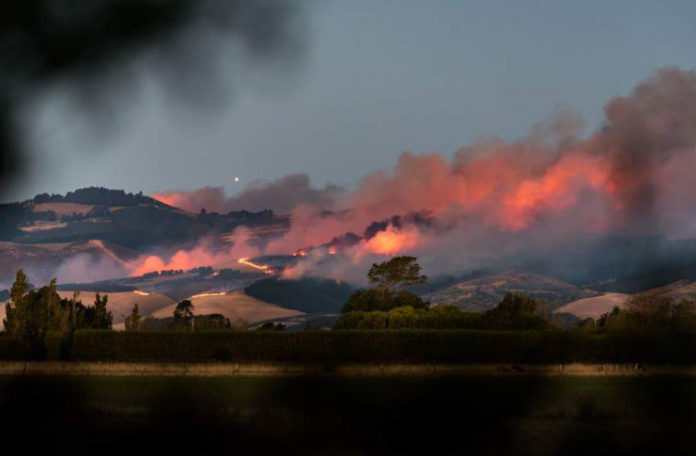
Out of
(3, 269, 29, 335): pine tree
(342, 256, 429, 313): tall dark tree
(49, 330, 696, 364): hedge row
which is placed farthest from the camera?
(342, 256, 429, 313): tall dark tree

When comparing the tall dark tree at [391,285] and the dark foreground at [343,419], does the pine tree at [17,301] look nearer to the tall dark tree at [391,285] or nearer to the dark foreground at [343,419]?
the dark foreground at [343,419]

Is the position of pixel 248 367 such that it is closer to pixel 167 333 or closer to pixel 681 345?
pixel 167 333

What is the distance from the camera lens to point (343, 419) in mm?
32719

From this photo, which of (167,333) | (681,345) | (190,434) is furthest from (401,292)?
(190,434)

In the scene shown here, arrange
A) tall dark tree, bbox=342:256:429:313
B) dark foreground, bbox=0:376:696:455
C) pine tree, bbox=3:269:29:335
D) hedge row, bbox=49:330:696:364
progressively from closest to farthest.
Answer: dark foreground, bbox=0:376:696:455 < pine tree, bbox=3:269:29:335 < hedge row, bbox=49:330:696:364 < tall dark tree, bbox=342:256:429:313

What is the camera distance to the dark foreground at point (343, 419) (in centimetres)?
2414

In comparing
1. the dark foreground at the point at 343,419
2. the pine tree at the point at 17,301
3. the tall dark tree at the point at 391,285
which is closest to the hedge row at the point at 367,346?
the pine tree at the point at 17,301

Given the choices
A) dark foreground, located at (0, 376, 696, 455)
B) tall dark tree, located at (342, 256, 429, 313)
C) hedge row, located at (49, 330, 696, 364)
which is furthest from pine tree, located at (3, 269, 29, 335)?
tall dark tree, located at (342, 256, 429, 313)

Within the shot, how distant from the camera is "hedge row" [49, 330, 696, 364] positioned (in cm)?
8981

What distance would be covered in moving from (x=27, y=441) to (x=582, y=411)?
18.5 meters

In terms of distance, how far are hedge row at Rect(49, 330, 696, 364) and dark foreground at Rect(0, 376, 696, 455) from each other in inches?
1356

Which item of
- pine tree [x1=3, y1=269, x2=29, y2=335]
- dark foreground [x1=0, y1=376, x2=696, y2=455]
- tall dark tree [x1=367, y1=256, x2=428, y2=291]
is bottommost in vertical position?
dark foreground [x1=0, y1=376, x2=696, y2=455]

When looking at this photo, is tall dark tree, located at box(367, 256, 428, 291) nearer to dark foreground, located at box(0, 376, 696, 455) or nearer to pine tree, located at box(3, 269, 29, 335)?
pine tree, located at box(3, 269, 29, 335)

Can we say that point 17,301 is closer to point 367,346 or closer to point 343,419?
point 367,346
